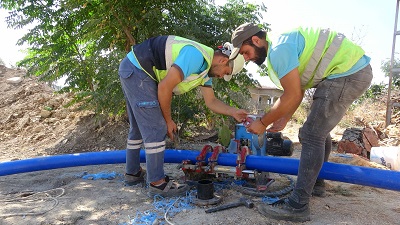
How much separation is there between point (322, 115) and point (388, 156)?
2.89 m

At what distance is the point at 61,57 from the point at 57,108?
2726 mm

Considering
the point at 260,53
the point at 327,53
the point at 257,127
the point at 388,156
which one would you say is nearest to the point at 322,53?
the point at 327,53

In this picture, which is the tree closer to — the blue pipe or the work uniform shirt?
the blue pipe

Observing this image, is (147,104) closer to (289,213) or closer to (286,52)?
(286,52)

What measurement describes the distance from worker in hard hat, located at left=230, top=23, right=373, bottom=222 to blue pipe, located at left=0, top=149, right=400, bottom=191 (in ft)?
1.48

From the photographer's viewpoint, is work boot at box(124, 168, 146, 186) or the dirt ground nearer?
the dirt ground

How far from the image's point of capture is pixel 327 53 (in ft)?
7.54

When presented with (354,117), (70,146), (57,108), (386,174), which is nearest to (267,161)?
(386,174)

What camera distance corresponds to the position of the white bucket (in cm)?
430

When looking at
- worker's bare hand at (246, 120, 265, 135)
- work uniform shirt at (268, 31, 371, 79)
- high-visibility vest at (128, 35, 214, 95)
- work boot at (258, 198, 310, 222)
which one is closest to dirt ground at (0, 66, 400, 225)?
work boot at (258, 198, 310, 222)

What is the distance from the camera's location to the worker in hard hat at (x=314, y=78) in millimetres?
2262

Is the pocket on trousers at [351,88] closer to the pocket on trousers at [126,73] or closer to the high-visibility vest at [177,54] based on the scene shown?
the high-visibility vest at [177,54]

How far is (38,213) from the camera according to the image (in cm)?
257

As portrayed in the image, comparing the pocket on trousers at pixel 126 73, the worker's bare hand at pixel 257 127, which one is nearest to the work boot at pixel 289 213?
the worker's bare hand at pixel 257 127
